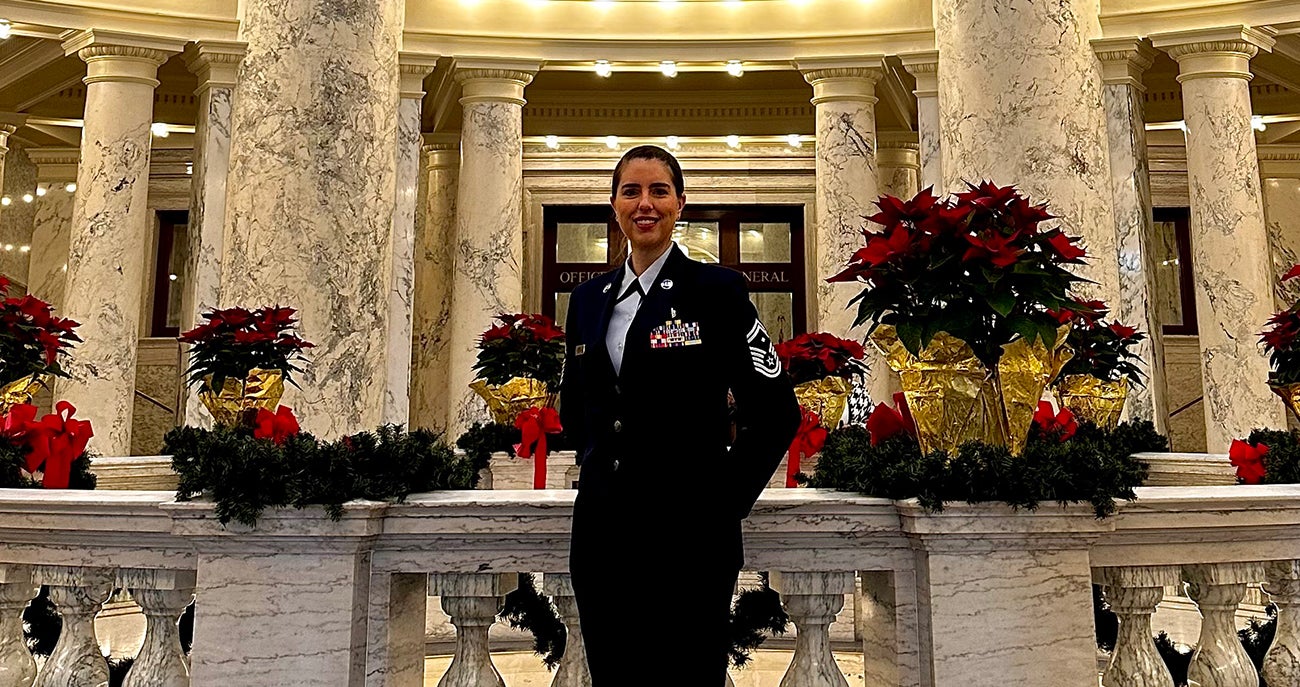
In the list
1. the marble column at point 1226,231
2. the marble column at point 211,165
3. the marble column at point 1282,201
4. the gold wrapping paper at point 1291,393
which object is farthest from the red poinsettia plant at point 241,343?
the marble column at point 1282,201

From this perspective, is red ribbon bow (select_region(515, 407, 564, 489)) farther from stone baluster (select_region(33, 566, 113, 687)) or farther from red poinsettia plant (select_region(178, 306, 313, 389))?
stone baluster (select_region(33, 566, 113, 687))

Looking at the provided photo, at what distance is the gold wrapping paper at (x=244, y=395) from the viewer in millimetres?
7590

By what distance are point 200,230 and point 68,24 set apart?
121 inches

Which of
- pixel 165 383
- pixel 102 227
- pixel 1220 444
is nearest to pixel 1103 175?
pixel 1220 444

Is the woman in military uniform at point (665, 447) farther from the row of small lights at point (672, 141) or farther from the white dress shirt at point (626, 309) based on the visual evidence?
the row of small lights at point (672, 141)

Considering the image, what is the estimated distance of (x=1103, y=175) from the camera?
29.2 feet

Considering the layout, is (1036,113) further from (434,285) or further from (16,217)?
(16,217)

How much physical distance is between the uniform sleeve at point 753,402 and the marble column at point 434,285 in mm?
14130

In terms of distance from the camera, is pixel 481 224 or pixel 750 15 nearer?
pixel 481 224

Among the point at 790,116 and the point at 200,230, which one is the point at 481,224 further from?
the point at 790,116

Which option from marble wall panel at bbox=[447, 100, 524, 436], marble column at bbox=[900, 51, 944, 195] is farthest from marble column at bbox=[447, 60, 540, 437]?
marble column at bbox=[900, 51, 944, 195]

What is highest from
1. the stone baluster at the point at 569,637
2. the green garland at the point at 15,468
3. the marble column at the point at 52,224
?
the marble column at the point at 52,224

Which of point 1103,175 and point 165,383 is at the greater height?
point 1103,175

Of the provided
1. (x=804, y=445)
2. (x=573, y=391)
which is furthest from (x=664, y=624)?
(x=804, y=445)
